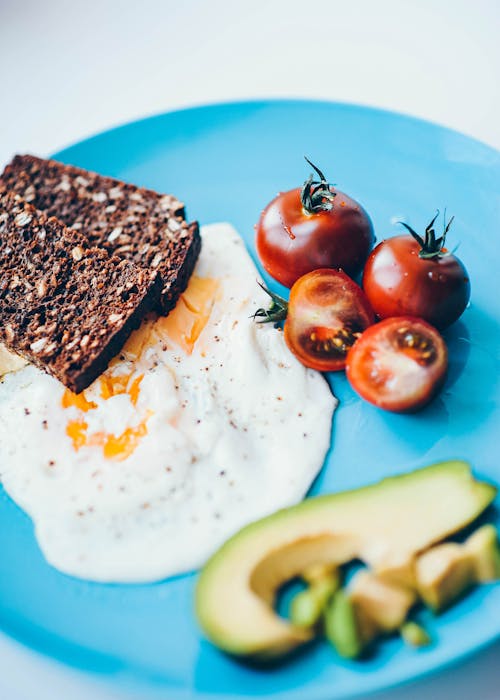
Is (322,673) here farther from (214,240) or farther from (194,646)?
(214,240)

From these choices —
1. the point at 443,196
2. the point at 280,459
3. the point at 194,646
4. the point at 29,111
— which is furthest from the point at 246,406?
the point at 29,111

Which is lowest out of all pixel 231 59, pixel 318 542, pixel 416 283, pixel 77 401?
pixel 318 542

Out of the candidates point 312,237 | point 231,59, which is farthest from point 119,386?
point 231,59

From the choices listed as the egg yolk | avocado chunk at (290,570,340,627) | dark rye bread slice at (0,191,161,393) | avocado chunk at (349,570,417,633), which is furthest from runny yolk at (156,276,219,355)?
avocado chunk at (349,570,417,633)

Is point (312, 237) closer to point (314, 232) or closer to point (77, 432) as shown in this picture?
point (314, 232)

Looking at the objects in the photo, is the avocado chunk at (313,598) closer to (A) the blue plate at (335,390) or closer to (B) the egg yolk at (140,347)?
(A) the blue plate at (335,390)

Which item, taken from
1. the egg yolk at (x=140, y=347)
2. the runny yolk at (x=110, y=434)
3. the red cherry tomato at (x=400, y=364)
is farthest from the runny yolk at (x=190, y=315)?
the red cherry tomato at (x=400, y=364)
